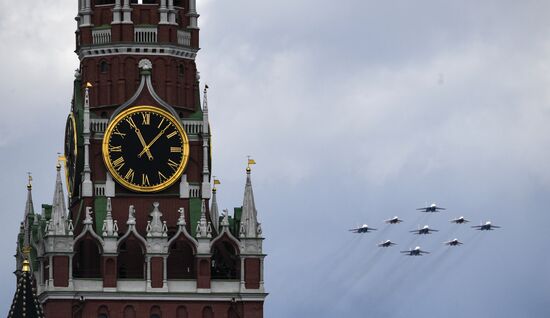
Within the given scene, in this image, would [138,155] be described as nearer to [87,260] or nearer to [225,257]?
[87,260]

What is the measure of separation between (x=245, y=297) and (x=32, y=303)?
1181cm

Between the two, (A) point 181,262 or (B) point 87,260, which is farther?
(A) point 181,262

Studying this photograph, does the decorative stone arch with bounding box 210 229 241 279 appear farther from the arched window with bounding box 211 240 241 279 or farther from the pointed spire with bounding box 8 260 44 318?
the pointed spire with bounding box 8 260 44 318

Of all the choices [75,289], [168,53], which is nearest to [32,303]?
[75,289]

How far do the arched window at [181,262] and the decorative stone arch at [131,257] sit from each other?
4.76 ft

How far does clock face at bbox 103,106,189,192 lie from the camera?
19638 cm

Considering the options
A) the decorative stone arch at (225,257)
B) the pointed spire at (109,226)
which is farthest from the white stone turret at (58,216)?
the decorative stone arch at (225,257)

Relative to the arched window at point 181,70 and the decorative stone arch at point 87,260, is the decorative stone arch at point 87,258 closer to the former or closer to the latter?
the decorative stone arch at point 87,260

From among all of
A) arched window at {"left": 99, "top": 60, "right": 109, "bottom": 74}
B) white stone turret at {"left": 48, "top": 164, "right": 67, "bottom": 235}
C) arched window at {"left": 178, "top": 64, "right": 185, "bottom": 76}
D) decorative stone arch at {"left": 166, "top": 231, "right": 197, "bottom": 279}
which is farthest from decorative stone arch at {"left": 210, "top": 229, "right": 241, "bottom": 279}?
arched window at {"left": 99, "top": 60, "right": 109, "bottom": 74}

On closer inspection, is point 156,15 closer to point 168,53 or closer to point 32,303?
point 168,53

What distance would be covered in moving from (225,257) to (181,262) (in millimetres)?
2398

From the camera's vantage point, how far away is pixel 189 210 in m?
197

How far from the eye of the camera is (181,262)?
196375mm

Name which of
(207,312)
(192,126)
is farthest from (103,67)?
Result: (207,312)
